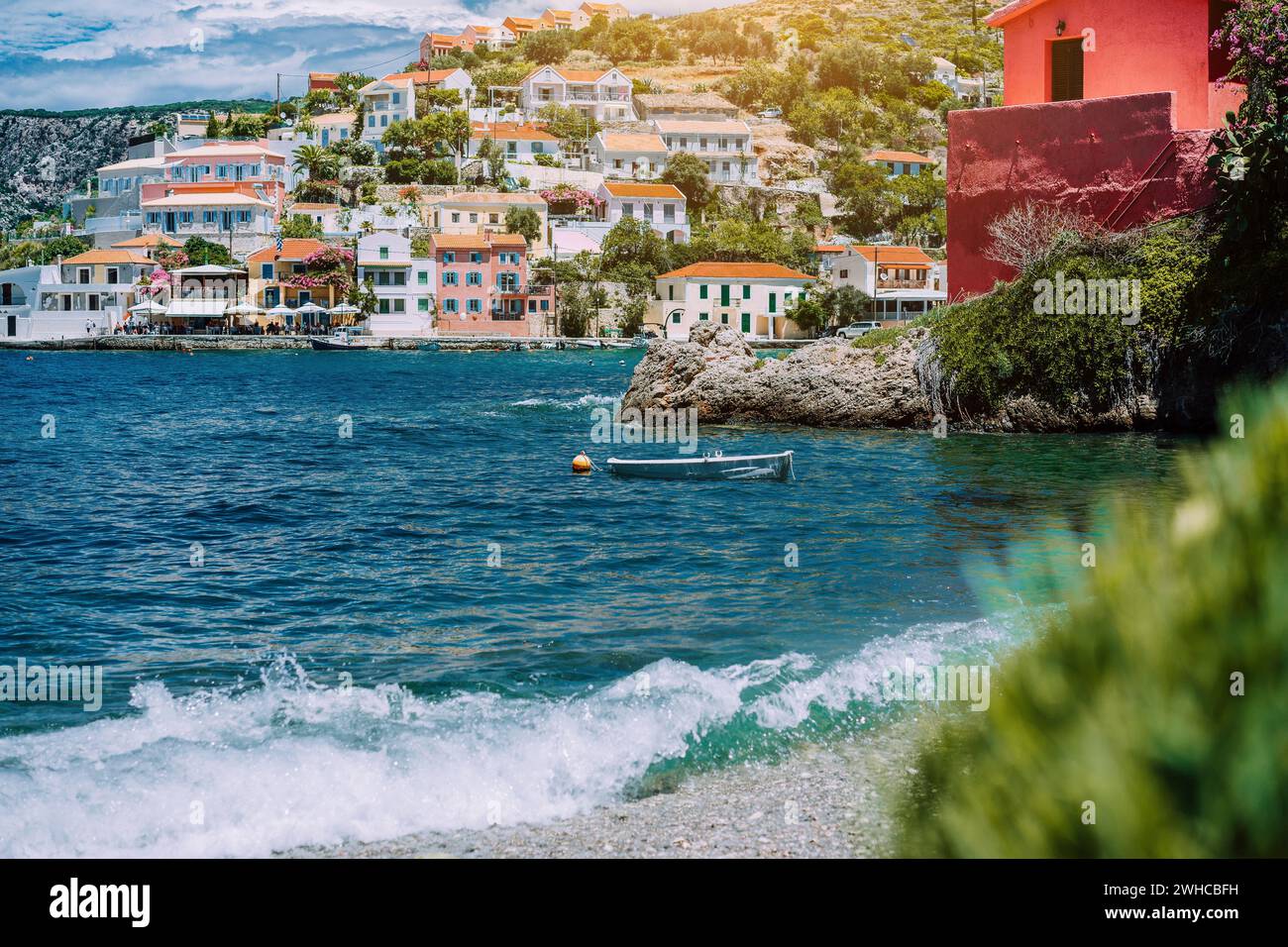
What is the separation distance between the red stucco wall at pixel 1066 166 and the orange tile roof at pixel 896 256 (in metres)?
59.4

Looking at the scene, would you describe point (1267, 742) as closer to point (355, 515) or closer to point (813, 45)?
point (355, 515)

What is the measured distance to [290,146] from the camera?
13012 cm

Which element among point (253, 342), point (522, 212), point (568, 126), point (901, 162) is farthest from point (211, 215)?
point (901, 162)

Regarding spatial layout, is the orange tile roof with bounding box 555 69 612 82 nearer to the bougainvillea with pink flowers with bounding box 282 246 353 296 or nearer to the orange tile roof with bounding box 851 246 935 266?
the bougainvillea with pink flowers with bounding box 282 246 353 296

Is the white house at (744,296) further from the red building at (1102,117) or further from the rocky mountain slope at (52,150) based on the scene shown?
the rocky mountain slope at (52,150)

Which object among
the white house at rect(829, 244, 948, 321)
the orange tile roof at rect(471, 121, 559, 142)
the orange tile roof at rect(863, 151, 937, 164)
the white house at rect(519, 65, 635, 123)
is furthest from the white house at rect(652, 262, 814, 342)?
the white house at rect(519, 65, 635, 123)

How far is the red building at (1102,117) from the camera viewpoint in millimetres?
29703

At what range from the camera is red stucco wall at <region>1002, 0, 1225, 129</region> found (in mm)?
29922

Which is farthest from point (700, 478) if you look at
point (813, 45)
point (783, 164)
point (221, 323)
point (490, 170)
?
point (813, 45)

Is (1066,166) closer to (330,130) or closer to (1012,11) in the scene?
(1012,11)

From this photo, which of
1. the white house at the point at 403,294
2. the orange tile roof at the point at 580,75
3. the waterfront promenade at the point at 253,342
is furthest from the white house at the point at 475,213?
the orange tile roof at the point at 580,75

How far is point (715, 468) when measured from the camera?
81.8ft

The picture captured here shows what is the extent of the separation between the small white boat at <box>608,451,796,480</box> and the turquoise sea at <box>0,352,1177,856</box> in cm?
55

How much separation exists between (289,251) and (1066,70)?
7938cm
